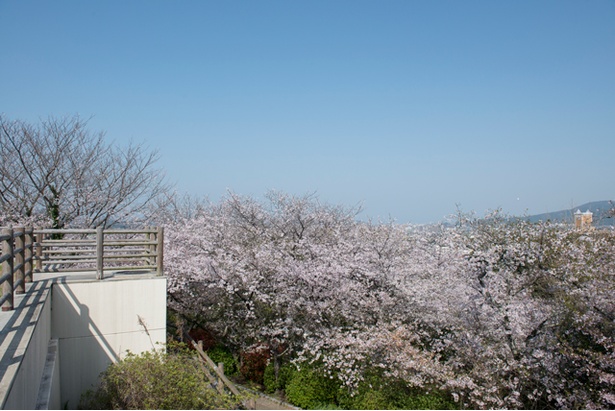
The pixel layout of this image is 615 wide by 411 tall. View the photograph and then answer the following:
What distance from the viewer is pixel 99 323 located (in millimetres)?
7082

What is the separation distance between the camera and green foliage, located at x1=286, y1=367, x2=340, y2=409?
1012cm

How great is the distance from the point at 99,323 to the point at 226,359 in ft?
20.4

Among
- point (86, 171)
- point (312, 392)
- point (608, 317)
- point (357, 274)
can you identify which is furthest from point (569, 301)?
point (86, 171)

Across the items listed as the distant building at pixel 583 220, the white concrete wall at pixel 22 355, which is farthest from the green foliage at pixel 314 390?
the distant building at pixel 583 220

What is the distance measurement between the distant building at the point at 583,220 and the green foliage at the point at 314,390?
694cm

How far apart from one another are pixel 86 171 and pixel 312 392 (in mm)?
9755

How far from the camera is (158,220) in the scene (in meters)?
16.9

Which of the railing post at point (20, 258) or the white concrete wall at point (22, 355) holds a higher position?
the railing post at point (20, 258)

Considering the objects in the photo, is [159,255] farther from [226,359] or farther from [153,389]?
[226,359]

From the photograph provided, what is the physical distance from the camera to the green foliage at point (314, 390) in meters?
10.1

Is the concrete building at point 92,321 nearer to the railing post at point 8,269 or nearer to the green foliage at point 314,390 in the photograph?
the railing post at point 8,269

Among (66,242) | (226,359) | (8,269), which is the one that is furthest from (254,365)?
(8,269)

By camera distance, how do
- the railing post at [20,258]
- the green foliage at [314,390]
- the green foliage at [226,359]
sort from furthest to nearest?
the green foliage at [226,359]
the green foliage at [314,390]
the railing post at [20,258]

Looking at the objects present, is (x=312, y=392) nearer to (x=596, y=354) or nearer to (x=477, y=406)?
(x=477, y=406)
